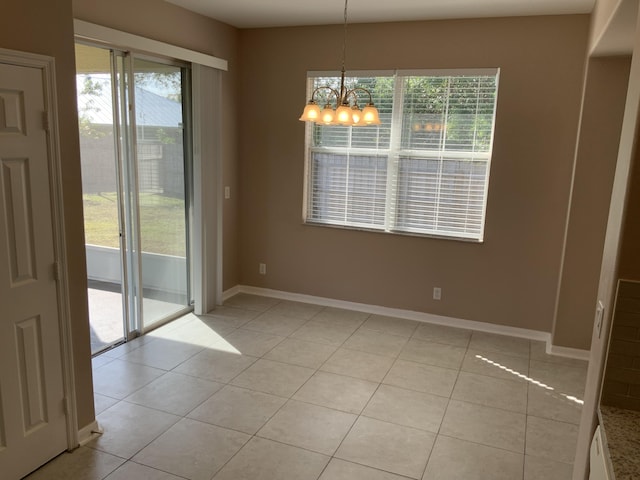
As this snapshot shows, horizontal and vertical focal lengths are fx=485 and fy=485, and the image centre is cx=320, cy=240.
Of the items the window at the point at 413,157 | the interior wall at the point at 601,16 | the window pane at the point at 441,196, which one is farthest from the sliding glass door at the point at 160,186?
the interior wall at the point at 601,16

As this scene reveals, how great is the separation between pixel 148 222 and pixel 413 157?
248 centimetres

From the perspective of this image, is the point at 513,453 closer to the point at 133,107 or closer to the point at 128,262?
the point at 128,262

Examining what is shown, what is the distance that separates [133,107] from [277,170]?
5.38 ft

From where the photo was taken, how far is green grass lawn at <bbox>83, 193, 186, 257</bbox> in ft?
12.3

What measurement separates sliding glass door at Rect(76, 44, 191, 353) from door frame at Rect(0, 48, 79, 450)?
4.08ft

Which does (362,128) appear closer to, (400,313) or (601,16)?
(400,313)

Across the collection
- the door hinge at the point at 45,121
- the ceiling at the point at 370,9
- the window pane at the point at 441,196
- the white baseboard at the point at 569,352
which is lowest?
the white baseboard at the point at 569,352

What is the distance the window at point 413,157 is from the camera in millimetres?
4344

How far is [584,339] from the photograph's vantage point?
4.00 meters

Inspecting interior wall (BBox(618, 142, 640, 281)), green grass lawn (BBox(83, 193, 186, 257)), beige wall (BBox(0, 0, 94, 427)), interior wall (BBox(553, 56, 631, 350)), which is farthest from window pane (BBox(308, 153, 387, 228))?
interior wall (BBox(618, 142, 640, 281))

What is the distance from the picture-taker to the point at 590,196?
3771 mm

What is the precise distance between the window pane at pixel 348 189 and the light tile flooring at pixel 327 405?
1093 mm

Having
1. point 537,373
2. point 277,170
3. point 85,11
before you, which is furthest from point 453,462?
point 85,11

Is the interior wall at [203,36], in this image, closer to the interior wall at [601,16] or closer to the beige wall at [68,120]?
the beige wall at [68,120]
